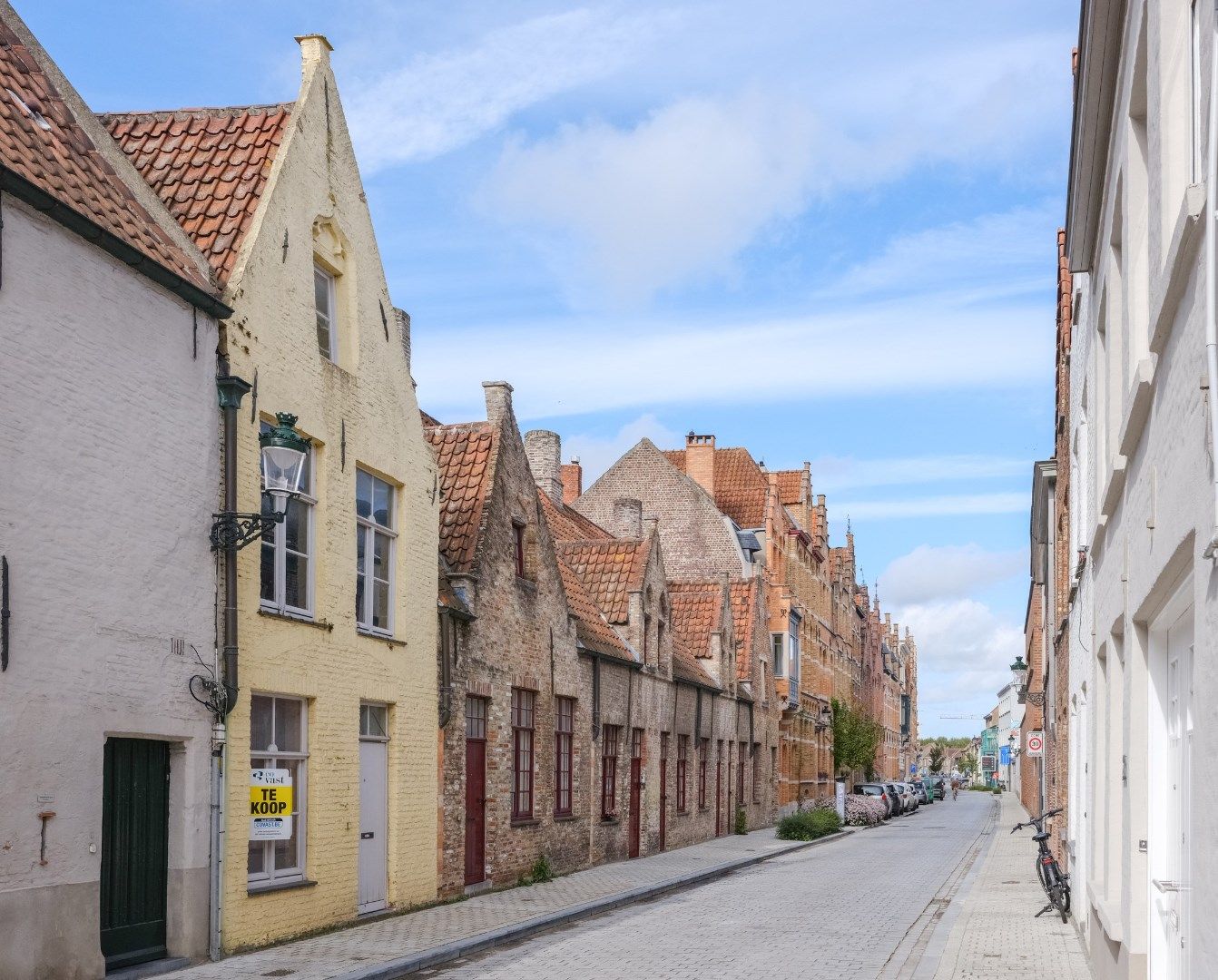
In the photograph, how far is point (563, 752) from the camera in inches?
931

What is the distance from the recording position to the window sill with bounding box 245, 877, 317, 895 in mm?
13614

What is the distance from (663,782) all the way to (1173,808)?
23.4m

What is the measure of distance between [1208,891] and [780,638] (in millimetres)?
42612

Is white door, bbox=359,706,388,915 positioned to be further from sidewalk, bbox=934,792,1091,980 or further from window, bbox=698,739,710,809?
window, bbox=698,739,710,809

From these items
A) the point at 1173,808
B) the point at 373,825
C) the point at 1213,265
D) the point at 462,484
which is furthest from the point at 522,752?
the point at 1213,265

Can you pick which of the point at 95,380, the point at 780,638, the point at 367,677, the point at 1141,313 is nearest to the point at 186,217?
the point at 95,380

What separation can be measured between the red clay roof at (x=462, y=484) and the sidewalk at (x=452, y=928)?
4.37 meters

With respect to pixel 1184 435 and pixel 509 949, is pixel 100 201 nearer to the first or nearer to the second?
pixel 509 949

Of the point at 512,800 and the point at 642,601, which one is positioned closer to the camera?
the point at 512,800

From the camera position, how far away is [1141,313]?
7.77 metres

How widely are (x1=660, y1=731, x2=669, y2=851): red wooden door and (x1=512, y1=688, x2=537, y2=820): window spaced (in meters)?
8.58

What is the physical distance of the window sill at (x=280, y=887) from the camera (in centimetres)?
1361

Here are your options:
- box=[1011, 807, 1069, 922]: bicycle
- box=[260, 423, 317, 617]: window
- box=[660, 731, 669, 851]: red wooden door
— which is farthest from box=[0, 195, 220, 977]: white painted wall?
box=[660, 731, 669, 851]: red wooden door

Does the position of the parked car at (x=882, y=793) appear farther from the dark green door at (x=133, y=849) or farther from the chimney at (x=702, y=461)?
the dark green door at (x=133, y=849)
